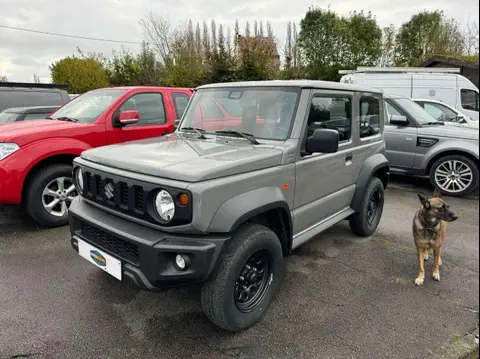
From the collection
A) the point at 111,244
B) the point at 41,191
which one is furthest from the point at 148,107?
the point at 111,244

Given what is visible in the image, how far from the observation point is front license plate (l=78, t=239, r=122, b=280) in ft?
8.14

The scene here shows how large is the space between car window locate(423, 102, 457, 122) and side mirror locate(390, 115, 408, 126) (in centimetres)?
310

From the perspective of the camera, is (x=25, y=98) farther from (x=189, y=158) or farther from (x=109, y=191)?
(x=189, y=158)

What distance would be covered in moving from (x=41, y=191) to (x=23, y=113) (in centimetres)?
368

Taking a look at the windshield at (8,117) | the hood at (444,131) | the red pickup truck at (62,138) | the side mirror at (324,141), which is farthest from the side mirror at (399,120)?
the windshield at (8,117)

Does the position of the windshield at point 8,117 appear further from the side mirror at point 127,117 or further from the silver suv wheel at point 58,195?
the side mirror at point 127,117

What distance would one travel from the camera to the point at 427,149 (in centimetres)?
671

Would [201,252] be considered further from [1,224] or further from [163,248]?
[1,224]

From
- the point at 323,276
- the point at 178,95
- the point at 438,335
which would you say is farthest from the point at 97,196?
the point at 178,95

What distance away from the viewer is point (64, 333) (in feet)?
8.63

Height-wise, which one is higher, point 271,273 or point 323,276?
point 271,273

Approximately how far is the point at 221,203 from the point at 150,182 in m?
0.49

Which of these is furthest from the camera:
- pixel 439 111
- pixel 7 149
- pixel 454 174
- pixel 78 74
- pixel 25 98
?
pixel 78 74

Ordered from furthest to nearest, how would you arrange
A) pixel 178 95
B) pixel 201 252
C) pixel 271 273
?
1. pixel 178 95
2. pixel 271 273
3. pixel 201 252
